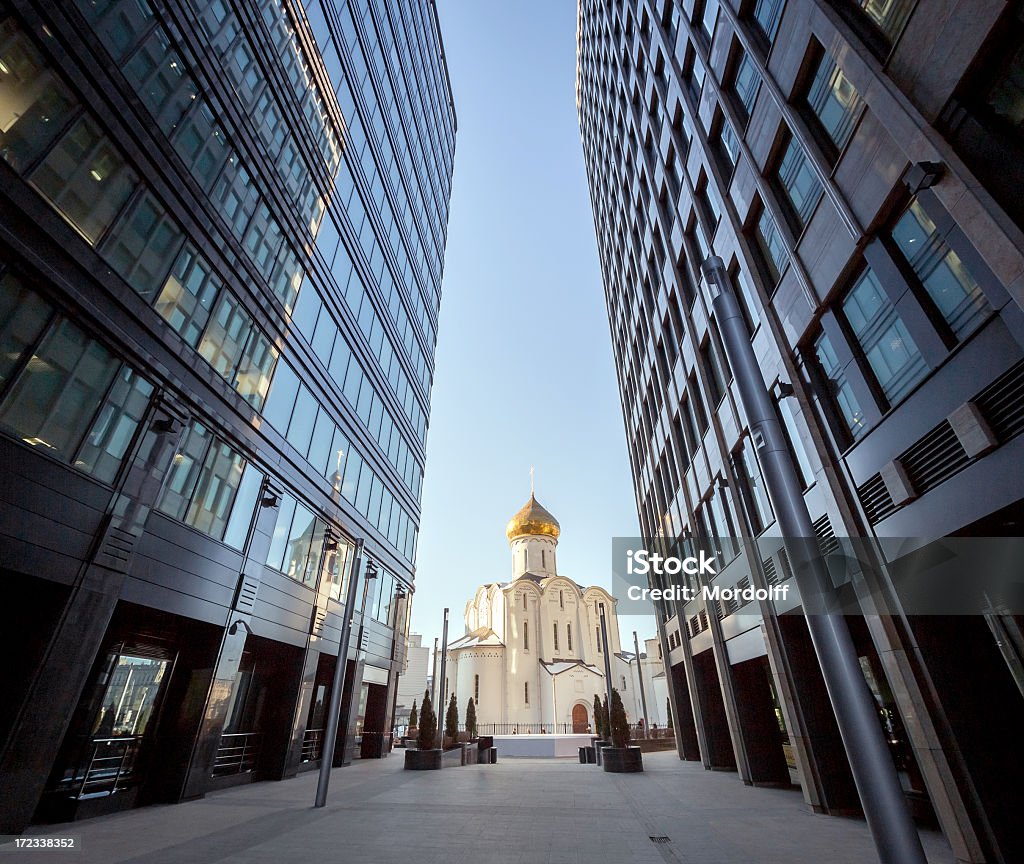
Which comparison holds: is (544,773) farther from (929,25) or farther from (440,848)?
(929,25)

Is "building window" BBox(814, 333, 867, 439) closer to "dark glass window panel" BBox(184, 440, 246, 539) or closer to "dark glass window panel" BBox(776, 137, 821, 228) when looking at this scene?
"dark glass window panel" BBox(776, 137, 821, 228)

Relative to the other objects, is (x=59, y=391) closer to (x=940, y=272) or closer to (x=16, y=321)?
(x=16, y=321)

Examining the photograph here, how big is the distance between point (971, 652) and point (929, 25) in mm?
9057

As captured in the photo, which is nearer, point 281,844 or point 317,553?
Answer: point 281,844

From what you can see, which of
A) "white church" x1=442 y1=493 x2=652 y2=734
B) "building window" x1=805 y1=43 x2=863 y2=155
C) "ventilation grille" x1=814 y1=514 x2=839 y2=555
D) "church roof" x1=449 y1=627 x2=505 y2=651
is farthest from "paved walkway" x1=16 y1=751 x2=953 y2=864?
"church roof" x1=449 y1=627 x2=505 y2=651

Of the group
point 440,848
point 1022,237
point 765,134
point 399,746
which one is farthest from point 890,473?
point 399,746

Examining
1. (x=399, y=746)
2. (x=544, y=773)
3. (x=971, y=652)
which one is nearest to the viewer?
(x=971, y=652)

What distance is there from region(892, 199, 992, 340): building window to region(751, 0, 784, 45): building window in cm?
610

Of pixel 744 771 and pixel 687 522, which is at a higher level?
pixel 687 522

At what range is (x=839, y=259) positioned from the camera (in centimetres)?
937

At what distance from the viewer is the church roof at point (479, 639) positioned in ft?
183

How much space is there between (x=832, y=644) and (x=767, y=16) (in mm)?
13604

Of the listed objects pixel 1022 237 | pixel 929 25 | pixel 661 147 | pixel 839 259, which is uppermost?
pixel 661 147

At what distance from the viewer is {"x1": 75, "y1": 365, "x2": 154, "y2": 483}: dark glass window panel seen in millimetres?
9969
